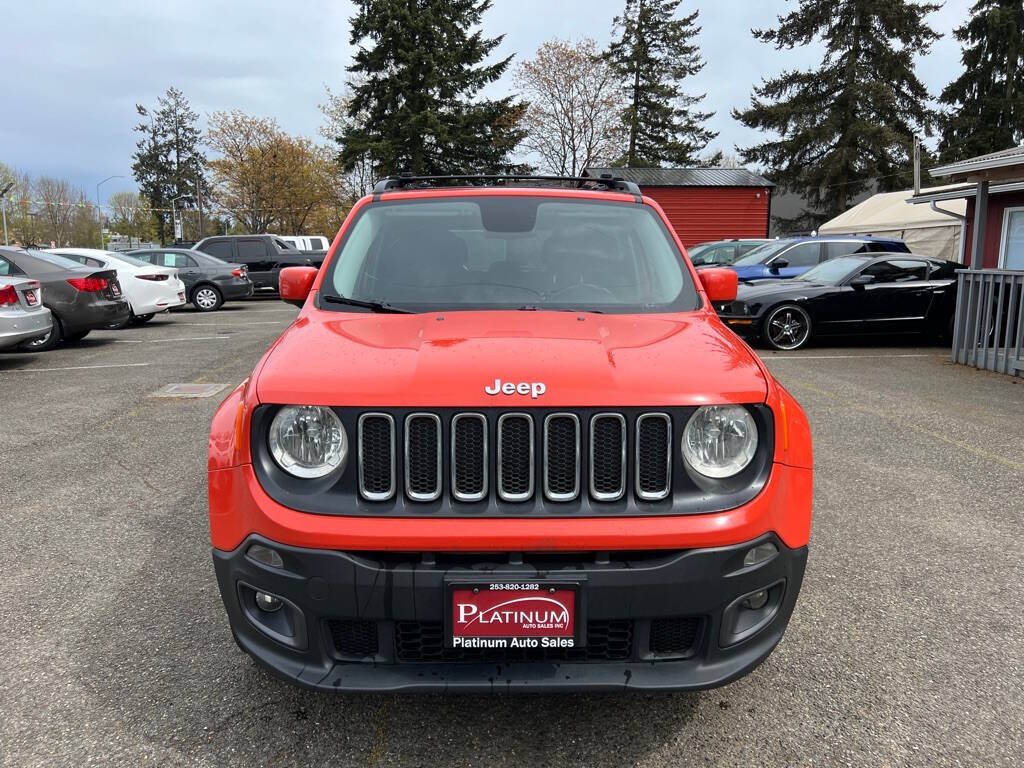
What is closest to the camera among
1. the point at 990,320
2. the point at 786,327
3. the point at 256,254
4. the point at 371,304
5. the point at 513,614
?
→ the point at 513,614

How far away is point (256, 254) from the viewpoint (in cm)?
2186

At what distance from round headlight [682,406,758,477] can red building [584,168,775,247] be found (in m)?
32.7

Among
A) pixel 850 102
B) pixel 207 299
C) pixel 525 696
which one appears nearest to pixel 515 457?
pixel 525 696

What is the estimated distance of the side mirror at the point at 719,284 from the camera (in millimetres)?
3518

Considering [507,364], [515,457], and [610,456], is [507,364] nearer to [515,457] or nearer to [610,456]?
[515,457]

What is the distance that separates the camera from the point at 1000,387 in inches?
340

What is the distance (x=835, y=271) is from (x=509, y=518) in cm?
1105

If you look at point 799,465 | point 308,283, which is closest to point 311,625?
point 799,465

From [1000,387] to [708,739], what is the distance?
26.3 feet

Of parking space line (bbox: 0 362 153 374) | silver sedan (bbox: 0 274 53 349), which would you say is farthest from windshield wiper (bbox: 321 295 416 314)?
silver sedan (bbox: 0 274 53 349)

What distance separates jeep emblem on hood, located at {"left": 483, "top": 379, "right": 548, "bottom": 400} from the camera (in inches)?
84.4

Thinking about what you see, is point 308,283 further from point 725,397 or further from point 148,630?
point 725,397

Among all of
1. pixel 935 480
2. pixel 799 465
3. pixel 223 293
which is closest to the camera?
pixel 799 465

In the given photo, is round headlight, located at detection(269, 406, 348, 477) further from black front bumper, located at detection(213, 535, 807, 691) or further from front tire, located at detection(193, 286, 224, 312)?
front tire, located at detection(193, 286, 224, 312)
